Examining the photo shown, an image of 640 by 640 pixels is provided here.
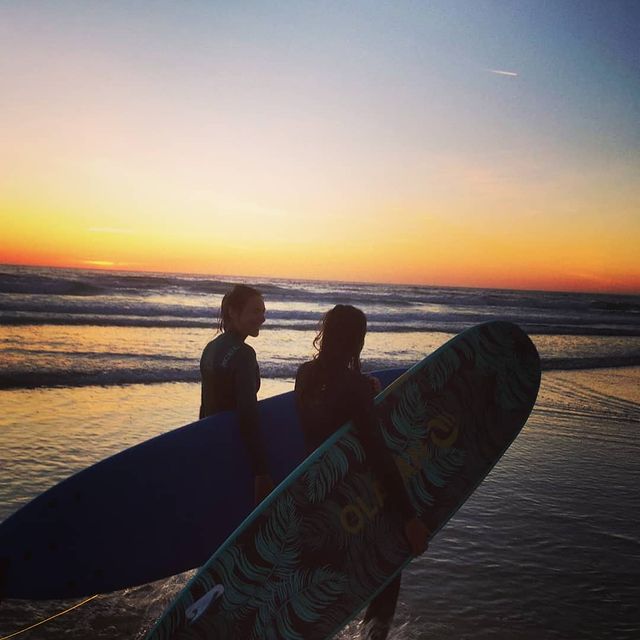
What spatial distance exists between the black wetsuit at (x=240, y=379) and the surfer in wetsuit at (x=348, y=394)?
15.8 inches

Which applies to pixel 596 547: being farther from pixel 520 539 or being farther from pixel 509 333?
pixel 509 333

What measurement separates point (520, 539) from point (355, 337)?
2.45 meters

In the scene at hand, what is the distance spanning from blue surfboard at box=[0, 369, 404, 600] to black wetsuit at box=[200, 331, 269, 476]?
1.54 feet

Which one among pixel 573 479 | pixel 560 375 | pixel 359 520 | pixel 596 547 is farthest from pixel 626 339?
pixel 359 520

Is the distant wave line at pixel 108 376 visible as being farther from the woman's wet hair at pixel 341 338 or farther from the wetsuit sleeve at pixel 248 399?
the woman's wet hair at pixel 341 338

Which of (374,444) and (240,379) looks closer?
(374,444)

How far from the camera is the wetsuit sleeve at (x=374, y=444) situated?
2.04 metres

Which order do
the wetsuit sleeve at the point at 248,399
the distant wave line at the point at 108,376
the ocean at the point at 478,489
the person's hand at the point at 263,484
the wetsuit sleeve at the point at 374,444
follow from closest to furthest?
the wetsuit sleeve at the point at 374,444 → the wetsuit sleeve at the point at 248,399 → the person's hand at the point at 263,484 → the ocean at the point at 478,489 → the distant wave line at the point at 108,376

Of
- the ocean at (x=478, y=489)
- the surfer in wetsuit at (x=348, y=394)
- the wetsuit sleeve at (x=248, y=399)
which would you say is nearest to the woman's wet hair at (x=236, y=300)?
the wetsuit sleeve at (x=248, y=399)

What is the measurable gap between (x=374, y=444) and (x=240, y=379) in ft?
2.56

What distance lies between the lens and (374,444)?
2.06m

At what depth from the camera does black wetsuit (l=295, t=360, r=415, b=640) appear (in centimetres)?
204

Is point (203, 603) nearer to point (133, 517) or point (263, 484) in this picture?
point (263, 484)

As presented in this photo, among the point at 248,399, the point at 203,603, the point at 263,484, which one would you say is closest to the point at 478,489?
the point at 263,484
